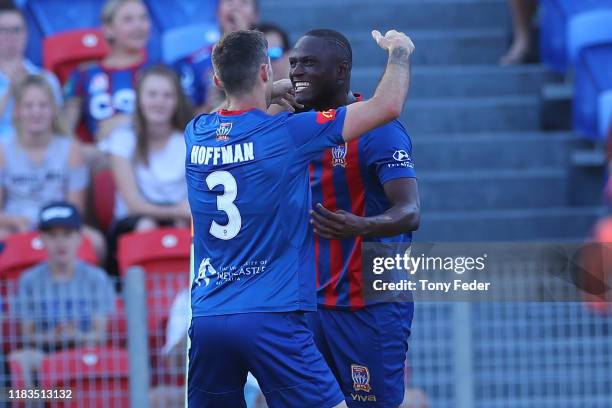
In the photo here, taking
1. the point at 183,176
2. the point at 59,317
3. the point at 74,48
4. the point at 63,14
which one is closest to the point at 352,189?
the point at 59,317

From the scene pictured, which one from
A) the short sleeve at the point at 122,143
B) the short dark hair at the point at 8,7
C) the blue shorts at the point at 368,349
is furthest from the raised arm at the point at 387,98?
the short dark hair at the point at 8,7

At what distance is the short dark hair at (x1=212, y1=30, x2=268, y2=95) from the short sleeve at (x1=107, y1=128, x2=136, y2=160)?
12.4 ft

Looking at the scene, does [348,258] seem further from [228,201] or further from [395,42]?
[395,42]

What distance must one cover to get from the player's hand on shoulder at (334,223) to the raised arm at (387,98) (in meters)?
0.30

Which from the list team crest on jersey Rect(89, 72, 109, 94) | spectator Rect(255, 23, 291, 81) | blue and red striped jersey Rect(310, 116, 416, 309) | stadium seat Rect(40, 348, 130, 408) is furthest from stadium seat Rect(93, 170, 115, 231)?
blue and red striped jersey Rect(310, 116, 416, 309)

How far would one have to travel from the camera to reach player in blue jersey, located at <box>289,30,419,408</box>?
5398 millimetres

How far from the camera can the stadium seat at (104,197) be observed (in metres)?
8.83

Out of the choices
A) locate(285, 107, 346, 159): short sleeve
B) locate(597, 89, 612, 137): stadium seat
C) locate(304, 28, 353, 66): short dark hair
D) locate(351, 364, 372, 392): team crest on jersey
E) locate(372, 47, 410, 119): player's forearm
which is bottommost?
locate(351, 364, 372, 392): team crest on jersey

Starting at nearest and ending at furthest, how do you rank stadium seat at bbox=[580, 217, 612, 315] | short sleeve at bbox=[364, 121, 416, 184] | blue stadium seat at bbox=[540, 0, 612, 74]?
short sleeve at bbox=[364, 121, 416, 184] < stadium seat at bbox=[580, 217, 612, 315] < blue stadium seat at bbox=[540, 0, 612, 74]

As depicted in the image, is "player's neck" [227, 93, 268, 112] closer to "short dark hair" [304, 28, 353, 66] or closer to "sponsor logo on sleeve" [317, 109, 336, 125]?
"sponsor logo on sleeve" [317, 109, 336, 125]

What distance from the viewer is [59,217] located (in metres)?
7.70

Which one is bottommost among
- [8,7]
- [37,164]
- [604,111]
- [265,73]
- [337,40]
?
[265,73]

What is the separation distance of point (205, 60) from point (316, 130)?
5002mm

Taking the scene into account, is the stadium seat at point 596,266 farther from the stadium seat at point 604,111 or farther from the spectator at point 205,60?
the spectator at point 205,60
